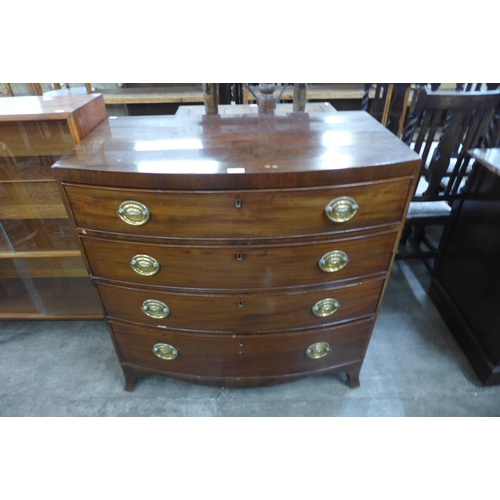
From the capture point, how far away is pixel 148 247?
1000 millimetres

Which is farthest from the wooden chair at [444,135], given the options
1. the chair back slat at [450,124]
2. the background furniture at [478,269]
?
the background furniture at [478,269]

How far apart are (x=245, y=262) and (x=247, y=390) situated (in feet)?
2.55

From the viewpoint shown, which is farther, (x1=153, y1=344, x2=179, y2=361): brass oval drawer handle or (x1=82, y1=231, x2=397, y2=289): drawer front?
(x1=153, y1=344, x2=179, y2=361): brass oval drawer handle

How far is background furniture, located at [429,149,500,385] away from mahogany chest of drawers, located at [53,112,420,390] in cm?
60

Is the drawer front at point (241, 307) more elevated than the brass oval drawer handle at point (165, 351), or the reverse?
the drawer front at point (241, 307)

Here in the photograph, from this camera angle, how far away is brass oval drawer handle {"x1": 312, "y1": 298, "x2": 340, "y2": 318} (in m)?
1.16

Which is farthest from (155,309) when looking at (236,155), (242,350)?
(236,155)

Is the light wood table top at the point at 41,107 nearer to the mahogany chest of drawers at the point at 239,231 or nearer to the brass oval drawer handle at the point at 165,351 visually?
the mahogany chest of drawers at the point at 239,231

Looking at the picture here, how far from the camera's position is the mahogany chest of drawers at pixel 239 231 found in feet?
2.93

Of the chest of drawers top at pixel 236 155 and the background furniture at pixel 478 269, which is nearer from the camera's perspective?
the chest of drawers top at pixel 236 155

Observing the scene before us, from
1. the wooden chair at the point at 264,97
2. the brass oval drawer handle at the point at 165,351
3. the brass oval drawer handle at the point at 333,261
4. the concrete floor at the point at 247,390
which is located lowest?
the concrete floor at the point at 247,390

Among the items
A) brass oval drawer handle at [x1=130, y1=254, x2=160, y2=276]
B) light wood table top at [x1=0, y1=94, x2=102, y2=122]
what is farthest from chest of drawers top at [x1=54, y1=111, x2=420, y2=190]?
brass oval drawer handle at [x1=130, y1=254, x2=160, y2=276]

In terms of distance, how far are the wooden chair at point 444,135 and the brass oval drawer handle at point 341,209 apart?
0.80m

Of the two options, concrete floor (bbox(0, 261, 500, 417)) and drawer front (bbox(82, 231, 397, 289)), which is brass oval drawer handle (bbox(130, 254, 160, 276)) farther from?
concrete floor (bbox(0, 261, 500, 417))
